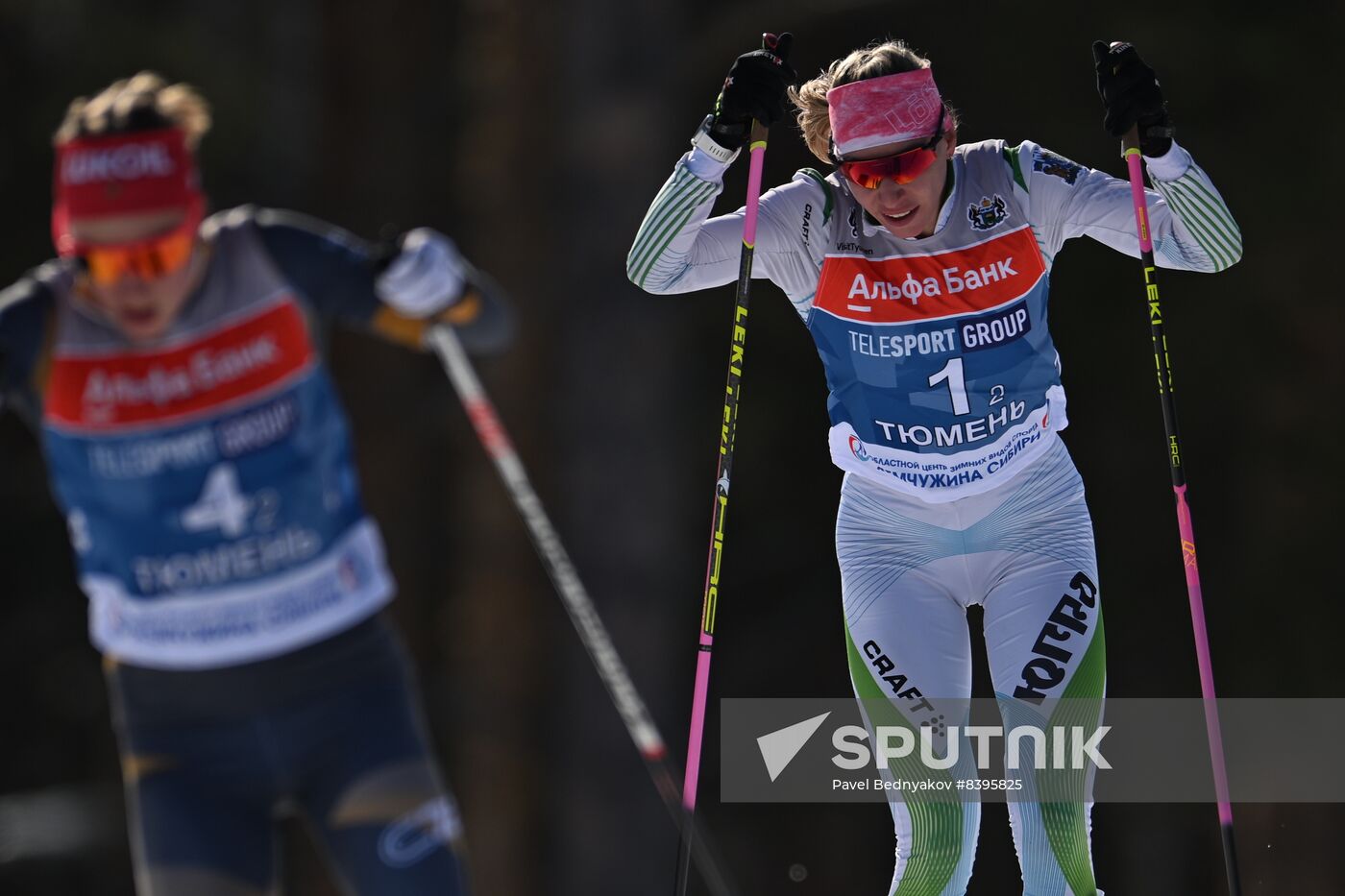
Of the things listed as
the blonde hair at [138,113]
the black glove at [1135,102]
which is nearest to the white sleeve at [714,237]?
the black glove at [1135,102]

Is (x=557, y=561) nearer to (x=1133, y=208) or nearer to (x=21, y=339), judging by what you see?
(x=21, y=339)

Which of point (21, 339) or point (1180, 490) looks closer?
point (21, 339)

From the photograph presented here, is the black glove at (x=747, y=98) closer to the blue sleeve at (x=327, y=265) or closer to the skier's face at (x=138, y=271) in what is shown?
the blue sleeve at (x=327, y=265)

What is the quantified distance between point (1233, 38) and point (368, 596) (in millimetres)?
8426

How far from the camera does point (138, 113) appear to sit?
4641mm

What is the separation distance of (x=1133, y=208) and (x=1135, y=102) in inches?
10.8

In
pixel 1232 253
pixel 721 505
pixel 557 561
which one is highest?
pixel 1232 253

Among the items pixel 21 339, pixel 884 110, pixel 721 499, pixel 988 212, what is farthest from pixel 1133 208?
pixel 21 339

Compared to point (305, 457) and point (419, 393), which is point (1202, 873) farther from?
point (305, 457)

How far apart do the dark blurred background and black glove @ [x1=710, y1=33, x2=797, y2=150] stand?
5.71 meters

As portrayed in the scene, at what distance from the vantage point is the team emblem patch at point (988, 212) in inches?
197

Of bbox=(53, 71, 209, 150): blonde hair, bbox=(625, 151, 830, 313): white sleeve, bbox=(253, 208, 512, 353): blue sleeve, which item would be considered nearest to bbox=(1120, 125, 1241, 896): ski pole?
bbox=(625, 151, 830, 313): white sleeve

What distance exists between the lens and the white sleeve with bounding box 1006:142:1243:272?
16.2 ft

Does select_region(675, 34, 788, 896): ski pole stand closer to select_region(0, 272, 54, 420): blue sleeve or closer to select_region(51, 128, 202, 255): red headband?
select_region(51, 128, 202, 255): red headband
